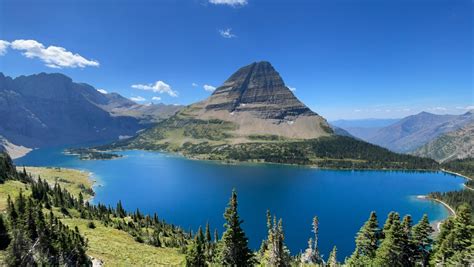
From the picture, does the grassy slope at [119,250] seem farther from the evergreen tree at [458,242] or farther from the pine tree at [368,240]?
the evergreen tree at [458,242]

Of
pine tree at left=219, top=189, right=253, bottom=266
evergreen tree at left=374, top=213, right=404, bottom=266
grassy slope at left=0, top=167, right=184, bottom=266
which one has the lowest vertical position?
grassy slope at left=0, top=167, right=184, bottom=266

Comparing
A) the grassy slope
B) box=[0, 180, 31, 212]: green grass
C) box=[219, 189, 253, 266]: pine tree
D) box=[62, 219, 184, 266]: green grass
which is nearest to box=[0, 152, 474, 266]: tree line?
box=[219, 189, 253, 266]: pine tree

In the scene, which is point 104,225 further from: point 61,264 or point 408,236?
point 408,236

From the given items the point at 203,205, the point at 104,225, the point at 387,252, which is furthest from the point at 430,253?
the point at 203,205

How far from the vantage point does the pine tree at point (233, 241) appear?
117ft

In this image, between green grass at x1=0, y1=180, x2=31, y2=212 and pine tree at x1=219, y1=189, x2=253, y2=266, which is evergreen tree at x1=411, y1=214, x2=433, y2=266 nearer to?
pine tree at x1=219, y1=189, x2=253, y2=266

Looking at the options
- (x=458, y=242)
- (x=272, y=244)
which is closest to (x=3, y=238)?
(x=272, y=244)

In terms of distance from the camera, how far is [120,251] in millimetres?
70750

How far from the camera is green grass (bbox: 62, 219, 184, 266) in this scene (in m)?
62.9

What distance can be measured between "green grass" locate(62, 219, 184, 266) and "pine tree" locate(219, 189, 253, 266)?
29444 millimetres

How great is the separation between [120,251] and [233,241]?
149 ft

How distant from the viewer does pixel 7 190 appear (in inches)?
4707

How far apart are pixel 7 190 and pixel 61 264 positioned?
10122cm

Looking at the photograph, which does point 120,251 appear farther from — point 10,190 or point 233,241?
point 10,190
